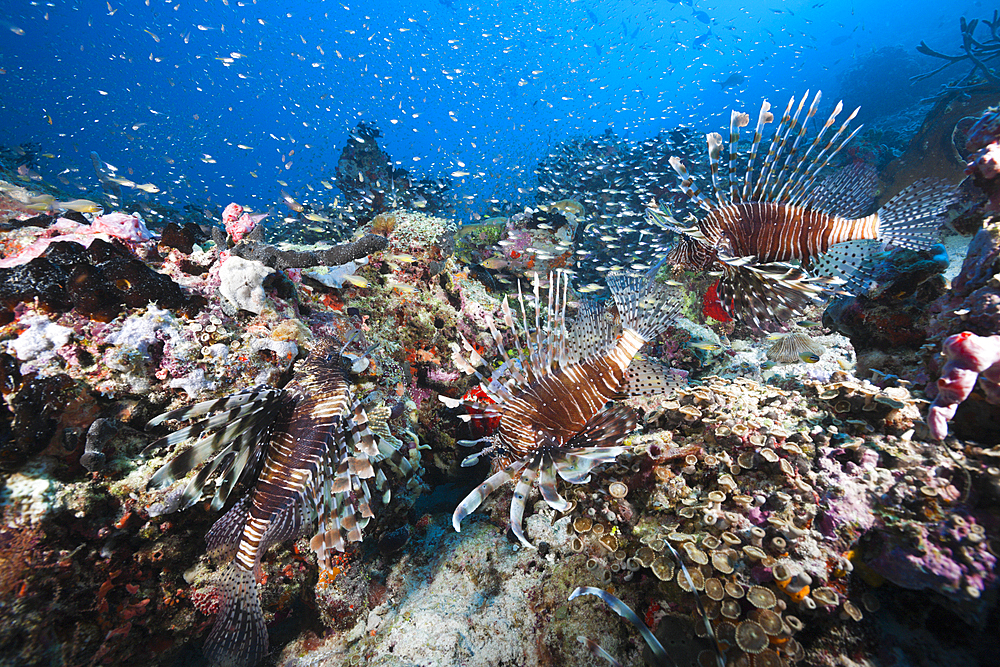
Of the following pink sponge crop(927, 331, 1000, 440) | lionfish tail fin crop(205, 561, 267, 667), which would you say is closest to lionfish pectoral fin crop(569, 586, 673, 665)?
pink sponge crop(927, 331, 1000, 440)

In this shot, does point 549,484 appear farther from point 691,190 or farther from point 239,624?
point 691,190

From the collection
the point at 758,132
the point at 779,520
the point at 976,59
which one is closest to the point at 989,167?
the point at 758,132

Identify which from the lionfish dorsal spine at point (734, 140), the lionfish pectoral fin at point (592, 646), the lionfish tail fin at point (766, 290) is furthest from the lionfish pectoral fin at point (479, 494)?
the lionfish dorsal spine at point (734, 140)

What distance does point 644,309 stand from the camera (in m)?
2.97

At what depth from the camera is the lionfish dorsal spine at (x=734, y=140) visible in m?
2.51

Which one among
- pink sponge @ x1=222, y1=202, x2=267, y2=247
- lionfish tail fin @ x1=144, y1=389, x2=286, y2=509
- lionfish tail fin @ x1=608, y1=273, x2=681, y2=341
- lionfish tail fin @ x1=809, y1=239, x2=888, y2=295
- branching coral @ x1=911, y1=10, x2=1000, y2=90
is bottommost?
lionfish tail fin @ x1=144, y1=389, x2=286, y2=509

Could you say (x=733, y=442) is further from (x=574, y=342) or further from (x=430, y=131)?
(x=430, y=131)

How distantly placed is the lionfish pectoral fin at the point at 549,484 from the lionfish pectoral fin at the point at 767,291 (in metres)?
1.93

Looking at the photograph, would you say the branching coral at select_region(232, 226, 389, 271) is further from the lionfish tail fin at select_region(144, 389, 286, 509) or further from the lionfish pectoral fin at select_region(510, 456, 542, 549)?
the lionfish pectoral fin at select_region(510, 456, 542, 549)

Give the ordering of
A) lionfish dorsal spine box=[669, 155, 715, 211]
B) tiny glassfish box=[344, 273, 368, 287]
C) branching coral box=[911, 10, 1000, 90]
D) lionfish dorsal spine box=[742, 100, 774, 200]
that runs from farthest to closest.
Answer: branching coral box=[911, 10, 1000, 90] < tiny glassfish box=[344, 273, 368, 287] < lionfish dorsal spine box=[669, 155, 715, 211] < lionfish dorsal spine box=[742, 100, 774, 200]

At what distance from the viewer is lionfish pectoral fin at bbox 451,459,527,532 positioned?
5.25 ft

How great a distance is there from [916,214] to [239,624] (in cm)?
517

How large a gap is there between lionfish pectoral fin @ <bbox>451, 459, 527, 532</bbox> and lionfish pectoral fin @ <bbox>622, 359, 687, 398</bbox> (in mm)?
966

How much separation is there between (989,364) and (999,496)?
0.64 meters
